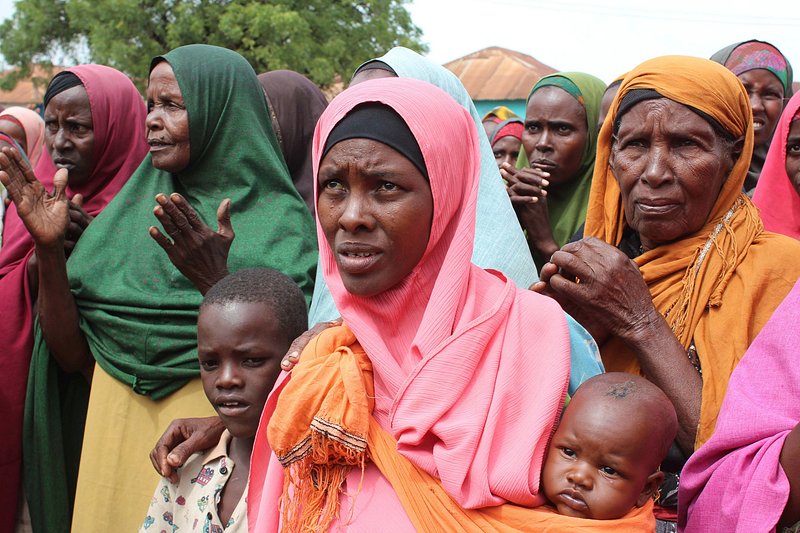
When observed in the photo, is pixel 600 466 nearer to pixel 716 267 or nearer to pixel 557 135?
pixel 716 267

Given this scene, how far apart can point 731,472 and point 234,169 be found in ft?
7.79

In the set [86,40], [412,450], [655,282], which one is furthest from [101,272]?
[86,40]

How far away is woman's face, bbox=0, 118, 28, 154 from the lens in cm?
608

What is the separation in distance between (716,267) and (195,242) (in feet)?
6.16

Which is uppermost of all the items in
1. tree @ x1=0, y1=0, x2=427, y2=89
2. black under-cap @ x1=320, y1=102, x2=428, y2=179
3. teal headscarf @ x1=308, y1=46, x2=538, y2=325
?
black under-cap @ x1=320, y1=102, x2=428, y2=179

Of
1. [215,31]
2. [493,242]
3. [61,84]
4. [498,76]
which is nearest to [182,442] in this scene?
[493,242]

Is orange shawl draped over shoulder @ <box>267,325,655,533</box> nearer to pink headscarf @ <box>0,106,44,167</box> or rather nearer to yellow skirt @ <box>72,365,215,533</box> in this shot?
yellow skirt @ <box>72,365,215,533</box>

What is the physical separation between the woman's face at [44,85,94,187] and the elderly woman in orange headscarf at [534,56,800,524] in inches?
97.3

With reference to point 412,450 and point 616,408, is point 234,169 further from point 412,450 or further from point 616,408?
point 616,408

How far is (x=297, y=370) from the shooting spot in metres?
2.18

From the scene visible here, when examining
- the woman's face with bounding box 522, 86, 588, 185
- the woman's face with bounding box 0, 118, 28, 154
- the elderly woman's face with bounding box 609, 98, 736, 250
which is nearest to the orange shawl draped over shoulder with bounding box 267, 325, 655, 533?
the elderly woman's face with bounding box 609, 98, 736, 250

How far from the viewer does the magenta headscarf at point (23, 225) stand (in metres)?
3.62

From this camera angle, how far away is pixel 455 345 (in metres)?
2.07

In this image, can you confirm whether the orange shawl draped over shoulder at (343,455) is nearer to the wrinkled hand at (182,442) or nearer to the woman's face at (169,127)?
the wrinkled hand at (182,442)
